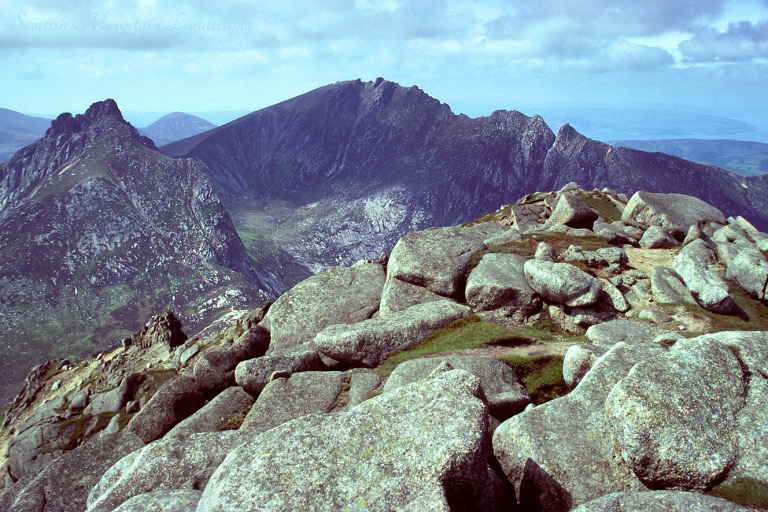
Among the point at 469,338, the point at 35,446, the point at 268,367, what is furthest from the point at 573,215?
the point at 35,446

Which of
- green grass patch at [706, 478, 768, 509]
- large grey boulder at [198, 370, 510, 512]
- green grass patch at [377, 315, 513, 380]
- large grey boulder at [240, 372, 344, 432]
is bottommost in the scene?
large grey boulder at [240, 372, 344, 432]

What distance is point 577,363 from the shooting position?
2184 cm

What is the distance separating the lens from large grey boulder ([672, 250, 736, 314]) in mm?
32938

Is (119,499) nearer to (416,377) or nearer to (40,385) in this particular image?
(416,377)

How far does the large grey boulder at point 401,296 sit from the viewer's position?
35625 mm

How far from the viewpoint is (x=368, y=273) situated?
4272 centimetres

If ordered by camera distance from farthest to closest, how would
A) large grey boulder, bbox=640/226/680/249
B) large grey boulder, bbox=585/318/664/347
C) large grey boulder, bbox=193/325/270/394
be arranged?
1. large grey boulder, bbox=640/226/680/249
2. large grey boulder, bbox=193/325/270/394
3. large grey boulder, bbox=585/318/664/347

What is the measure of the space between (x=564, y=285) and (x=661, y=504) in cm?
2273

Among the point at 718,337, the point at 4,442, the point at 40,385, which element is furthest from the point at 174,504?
the point at 40,385

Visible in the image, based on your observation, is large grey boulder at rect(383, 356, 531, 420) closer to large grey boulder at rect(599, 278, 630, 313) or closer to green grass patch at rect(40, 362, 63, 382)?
large grey boulder at rect(599, 278, 630, 313)

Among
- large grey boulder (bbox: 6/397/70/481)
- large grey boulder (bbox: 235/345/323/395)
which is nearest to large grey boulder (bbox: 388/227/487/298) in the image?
large grey boulder (bbox: 235/345/323/395)

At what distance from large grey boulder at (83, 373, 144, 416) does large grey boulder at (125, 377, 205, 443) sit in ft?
37.7

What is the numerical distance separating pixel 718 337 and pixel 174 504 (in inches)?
883

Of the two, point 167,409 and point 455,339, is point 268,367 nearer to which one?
point 167,409
